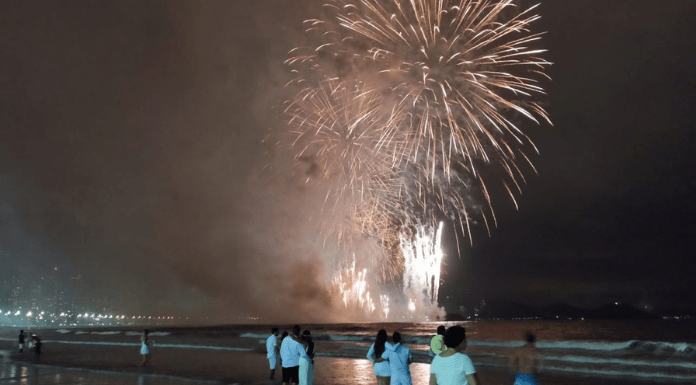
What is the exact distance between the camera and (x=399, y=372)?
791 centimetres

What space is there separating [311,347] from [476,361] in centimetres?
1844

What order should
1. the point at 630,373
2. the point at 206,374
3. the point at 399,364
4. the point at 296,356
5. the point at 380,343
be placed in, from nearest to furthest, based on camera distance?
the point at 399,364, the point at 380,343, the point at 296,356, the point at 206,374, the point at 630,373

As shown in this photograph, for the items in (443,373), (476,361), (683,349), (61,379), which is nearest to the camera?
(443,373)

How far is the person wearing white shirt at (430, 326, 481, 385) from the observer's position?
4836 millimetres

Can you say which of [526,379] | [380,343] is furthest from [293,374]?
[526,379]

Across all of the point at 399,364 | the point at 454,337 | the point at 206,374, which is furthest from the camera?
the point at 206,374

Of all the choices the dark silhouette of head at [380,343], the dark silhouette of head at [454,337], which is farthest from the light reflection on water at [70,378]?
the dark silhouette of head at [454,337]

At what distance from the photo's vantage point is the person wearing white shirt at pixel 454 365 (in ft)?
15.9

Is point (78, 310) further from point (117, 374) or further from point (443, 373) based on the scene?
point (443, 373)

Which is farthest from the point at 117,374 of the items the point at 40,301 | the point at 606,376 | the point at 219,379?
the point at 40,301

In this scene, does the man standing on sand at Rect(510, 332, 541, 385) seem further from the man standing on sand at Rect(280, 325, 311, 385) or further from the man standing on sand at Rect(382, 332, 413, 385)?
the man standing on sand at Rect(280, 325, 311, 385)

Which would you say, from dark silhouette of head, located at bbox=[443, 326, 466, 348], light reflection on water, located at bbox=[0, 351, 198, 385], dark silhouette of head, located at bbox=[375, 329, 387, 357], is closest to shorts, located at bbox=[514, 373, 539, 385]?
dark silhouette of head, located at bbox=[375, 329, 387, 357]

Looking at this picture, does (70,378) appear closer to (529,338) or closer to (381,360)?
(381,360)

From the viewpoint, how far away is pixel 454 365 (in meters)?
4.88
